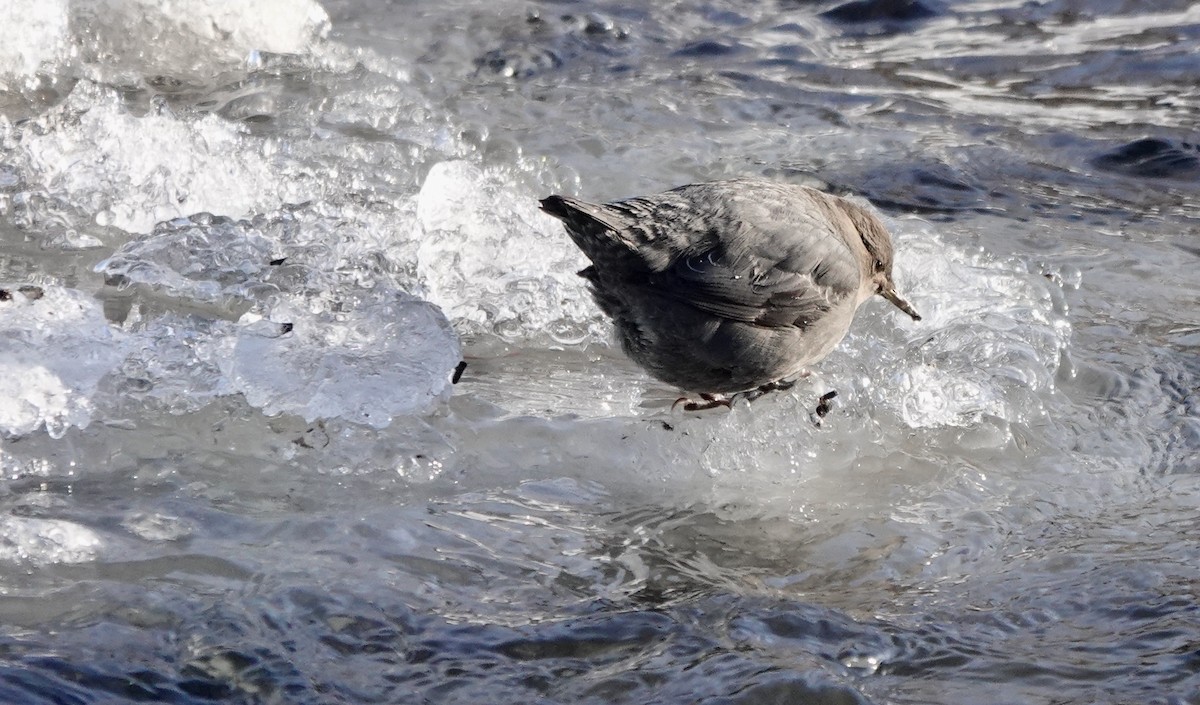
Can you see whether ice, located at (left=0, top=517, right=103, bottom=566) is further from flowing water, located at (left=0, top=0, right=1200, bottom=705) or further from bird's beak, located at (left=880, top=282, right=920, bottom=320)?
bird's beak, located at (left=880, top=282, right=920, bottom=320)

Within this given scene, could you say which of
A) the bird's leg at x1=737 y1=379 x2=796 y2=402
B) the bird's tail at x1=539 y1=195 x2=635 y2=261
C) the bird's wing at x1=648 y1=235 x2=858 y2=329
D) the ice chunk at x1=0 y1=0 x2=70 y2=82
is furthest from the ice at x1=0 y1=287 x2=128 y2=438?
the ice chunk at x1=0 y1=0 x2=70 y2=82

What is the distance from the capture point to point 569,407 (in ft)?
15.0

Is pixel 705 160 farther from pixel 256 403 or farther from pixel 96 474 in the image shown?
pixel 96 474

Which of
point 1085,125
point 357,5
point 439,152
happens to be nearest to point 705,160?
point 439,152

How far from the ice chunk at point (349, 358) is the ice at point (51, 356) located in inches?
17.0

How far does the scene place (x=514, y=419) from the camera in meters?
4.38

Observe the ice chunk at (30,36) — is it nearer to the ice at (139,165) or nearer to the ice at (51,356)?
the ice at (139,165)

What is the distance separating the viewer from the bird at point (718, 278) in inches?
164

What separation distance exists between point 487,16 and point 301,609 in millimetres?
7147

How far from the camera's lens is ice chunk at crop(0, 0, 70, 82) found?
6.95m

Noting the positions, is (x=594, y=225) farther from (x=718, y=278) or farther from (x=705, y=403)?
(x=705, y=403)

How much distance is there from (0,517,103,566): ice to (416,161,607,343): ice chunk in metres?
2.03

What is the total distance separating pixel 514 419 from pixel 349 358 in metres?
0.62

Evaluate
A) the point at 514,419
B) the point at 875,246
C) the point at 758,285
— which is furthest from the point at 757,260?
the point at 514,419
